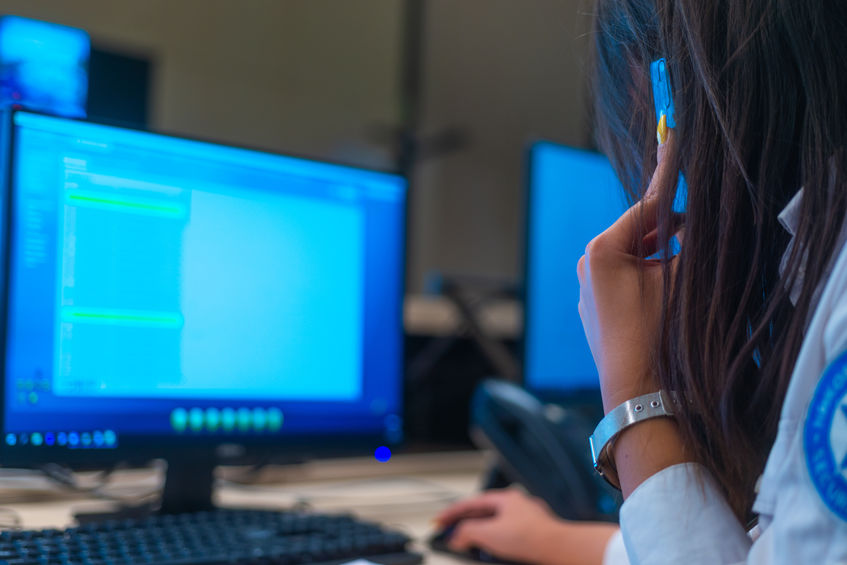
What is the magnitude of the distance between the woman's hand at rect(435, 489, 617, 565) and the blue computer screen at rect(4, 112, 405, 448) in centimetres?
A: 16

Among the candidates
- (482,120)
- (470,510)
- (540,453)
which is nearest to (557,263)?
(540,453)

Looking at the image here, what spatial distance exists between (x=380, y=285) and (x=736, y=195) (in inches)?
23.0

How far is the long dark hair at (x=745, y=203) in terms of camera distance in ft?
1.72

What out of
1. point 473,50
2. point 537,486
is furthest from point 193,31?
point 537,486

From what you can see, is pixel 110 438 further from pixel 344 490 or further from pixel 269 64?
pixel 269 64

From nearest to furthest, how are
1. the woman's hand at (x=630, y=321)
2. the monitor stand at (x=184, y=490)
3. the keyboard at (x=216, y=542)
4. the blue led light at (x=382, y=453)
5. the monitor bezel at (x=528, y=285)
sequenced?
Result: 1. the woman's hand at (x=630, y=321)
2. the keyboard at (x=216, y=542)
3. the monitor stand at (x=184, y=490)
4. the blue led light at (x=382, y=453)
5. the monitor bezel at (x=528, y=285)

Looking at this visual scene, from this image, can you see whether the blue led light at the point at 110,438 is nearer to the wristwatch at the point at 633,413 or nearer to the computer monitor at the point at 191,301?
the computer monitor at the point at 191,301

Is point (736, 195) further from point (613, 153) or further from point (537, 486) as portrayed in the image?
point (537, 486)

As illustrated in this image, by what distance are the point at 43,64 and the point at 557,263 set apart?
759mm

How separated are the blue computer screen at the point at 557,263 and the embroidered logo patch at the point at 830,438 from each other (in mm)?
779

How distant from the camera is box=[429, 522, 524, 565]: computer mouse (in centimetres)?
91

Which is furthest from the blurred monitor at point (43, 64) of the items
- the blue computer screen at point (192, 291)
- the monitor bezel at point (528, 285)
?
the monitor bezel at point (528, 285)

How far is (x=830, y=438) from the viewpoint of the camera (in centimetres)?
44

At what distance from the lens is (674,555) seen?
20.2 inches
